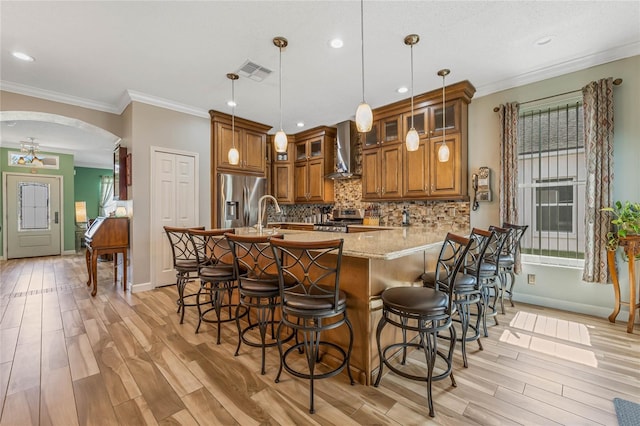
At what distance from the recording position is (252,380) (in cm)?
192

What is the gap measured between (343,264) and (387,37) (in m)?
2.29

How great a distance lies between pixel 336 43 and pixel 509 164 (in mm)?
2618

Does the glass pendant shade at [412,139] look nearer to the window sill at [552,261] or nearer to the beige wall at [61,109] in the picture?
the window sill at [552,261]

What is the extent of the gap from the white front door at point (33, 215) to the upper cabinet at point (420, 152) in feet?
27.6

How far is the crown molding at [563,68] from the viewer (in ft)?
9.52

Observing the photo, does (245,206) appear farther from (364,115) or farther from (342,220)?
(364,115)

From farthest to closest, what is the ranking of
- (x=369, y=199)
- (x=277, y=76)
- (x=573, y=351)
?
(x=369, y=199) → (x=277, y=76) → (x=573, y=351)

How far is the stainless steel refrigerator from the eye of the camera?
16.0 feet

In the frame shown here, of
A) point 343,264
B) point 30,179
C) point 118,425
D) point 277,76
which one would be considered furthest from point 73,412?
point 30,179

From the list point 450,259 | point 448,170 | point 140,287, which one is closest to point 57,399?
point 140,287

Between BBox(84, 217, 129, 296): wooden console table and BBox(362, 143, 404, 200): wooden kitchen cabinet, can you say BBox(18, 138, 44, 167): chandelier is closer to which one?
BBox(84, 217, 129, 296): wooden console table

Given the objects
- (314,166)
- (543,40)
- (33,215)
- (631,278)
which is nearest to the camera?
(631,278)

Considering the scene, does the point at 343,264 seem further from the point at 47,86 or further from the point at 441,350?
the point at 47,86

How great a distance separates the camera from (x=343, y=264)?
1980 millimetres
